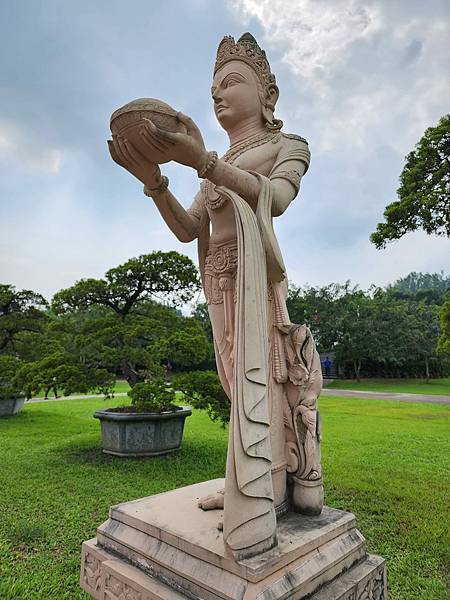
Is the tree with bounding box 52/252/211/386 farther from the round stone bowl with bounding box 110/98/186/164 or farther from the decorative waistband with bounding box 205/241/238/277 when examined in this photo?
the round stone bowl with bounding box 110/98/186/164

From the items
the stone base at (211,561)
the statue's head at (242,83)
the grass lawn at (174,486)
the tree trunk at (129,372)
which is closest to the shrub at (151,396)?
the grass lawn at (174,486)

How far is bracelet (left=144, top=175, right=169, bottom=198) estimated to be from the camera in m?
2.01

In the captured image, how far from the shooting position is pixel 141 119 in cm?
152

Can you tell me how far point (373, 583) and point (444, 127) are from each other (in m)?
6.31

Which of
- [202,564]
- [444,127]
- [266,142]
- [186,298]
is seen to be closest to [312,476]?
[202,564]

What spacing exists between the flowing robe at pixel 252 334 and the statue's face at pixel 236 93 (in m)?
0.22

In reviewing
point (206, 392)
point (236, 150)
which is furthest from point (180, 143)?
point (206, 392)

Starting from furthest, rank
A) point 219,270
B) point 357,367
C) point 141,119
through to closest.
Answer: point 357,367 < point 219,270 < point 141,119

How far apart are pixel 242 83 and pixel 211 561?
2.24m

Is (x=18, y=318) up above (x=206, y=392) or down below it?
above

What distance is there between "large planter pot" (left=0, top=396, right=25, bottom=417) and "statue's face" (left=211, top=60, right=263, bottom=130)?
30.7ft

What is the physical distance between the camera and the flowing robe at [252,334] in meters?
1.54

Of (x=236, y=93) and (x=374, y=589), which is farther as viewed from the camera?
(x=236, y=93)

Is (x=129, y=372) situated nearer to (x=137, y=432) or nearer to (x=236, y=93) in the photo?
(x=137, y=432)
